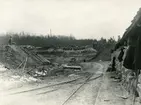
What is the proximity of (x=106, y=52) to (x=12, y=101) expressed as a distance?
156ft

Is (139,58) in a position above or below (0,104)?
above

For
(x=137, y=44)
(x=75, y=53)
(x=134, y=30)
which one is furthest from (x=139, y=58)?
(x=75, y=53)

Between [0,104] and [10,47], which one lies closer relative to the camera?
[0,104]

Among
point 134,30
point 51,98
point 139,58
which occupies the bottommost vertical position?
point 51,98

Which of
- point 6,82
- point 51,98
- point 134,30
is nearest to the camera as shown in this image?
point 134,30

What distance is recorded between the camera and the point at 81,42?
8394 centimetres

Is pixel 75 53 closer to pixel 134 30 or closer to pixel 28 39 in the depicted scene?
pixel 28 39

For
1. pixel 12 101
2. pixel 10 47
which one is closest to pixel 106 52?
→ pixel 10 47

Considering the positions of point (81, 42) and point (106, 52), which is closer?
point (106, 52)

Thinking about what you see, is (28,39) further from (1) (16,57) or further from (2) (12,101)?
(2) (12,101)

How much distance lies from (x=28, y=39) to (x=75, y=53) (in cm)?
1116

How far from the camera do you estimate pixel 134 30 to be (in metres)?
7.32

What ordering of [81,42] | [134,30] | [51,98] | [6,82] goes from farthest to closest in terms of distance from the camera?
[81,42] → [6,82] → [51,98] → [134,30]

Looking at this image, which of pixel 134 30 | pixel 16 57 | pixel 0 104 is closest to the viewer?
pixel 134 30
